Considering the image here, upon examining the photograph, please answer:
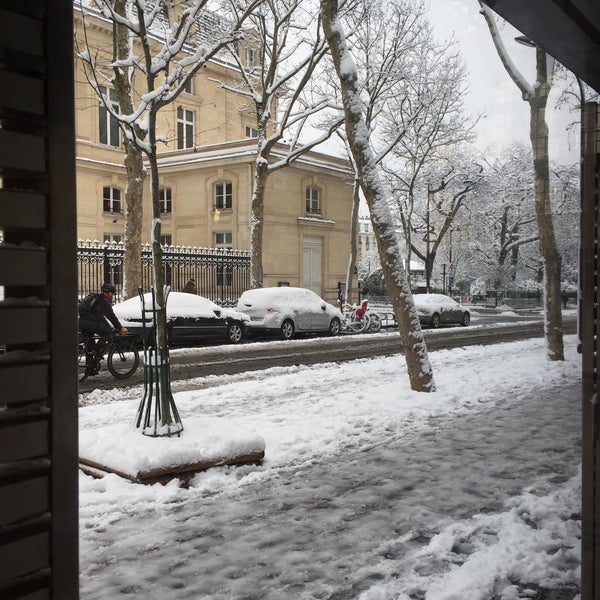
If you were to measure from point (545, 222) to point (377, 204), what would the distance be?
19.1ft

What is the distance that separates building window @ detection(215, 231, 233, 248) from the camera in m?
31.7

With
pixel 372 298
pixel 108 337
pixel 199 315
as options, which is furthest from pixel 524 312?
pixel 108 337

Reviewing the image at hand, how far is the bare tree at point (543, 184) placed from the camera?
13438 mm

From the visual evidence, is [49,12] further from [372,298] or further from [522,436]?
[372,298]

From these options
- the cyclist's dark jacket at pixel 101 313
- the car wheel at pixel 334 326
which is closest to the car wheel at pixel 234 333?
the car wheel at pixel 334 326

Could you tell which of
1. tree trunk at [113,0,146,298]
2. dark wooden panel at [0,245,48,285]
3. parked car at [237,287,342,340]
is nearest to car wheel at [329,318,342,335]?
parked car at [237,287,342,340]

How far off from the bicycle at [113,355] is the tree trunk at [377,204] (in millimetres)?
5201

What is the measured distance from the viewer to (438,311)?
28.6 m

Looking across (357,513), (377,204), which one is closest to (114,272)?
(377,204)

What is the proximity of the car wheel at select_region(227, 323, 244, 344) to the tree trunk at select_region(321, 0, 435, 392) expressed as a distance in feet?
31.7

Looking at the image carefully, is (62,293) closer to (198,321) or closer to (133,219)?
(198,321)

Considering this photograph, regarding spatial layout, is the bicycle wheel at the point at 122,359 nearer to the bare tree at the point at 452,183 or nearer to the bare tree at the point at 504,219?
the bare tree at the point at 504,219

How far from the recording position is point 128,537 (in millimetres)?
4398

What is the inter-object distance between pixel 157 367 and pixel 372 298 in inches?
1570
